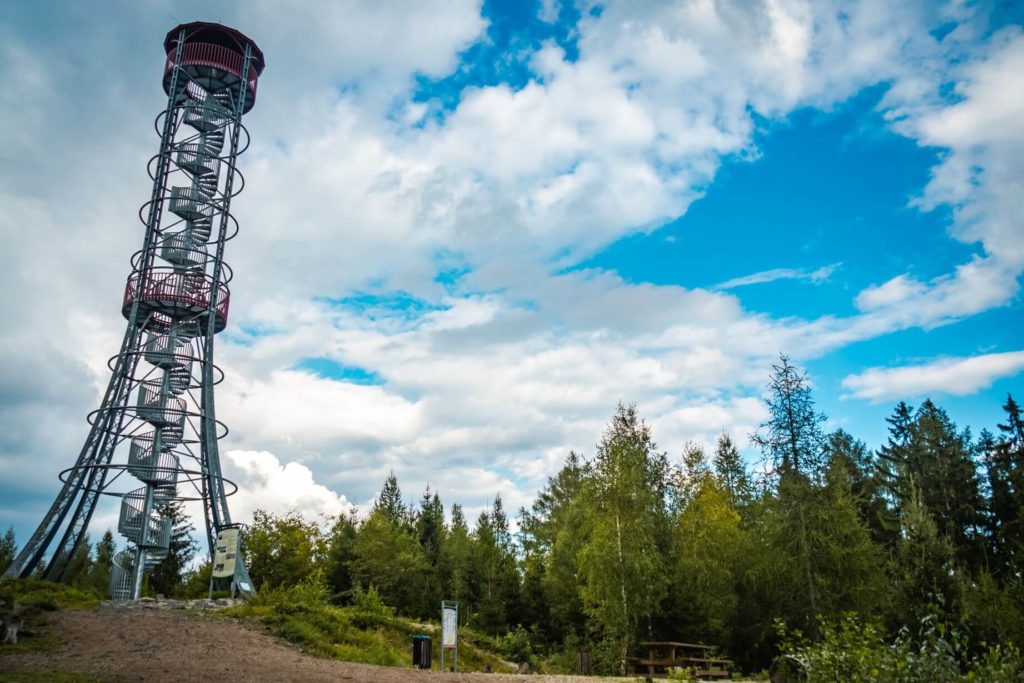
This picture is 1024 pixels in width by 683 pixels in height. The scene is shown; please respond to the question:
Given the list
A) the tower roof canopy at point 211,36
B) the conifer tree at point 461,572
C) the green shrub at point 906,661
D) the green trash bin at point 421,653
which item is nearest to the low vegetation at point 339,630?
the green trash bin at point 421,653

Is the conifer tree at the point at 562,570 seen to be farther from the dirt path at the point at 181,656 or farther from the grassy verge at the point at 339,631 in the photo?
the dirt path at the point at 181,656

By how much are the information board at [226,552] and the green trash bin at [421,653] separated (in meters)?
8.62

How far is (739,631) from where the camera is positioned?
2572cm

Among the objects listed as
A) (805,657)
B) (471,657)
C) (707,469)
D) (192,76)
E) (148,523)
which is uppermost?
(192,76)

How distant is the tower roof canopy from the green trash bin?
28.1 metres

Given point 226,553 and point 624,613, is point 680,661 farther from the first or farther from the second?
point 226,553

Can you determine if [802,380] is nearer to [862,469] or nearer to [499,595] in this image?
[499,595]

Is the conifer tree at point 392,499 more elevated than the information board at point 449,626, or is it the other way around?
the conifer tree at point 392,499

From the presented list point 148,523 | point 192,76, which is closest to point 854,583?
point 148,523

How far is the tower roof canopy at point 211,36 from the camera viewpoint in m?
32.6

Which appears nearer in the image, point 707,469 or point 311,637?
point 311,637

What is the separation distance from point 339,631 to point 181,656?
615 centimetres

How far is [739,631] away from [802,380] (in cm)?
928

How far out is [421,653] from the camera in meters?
16.7
